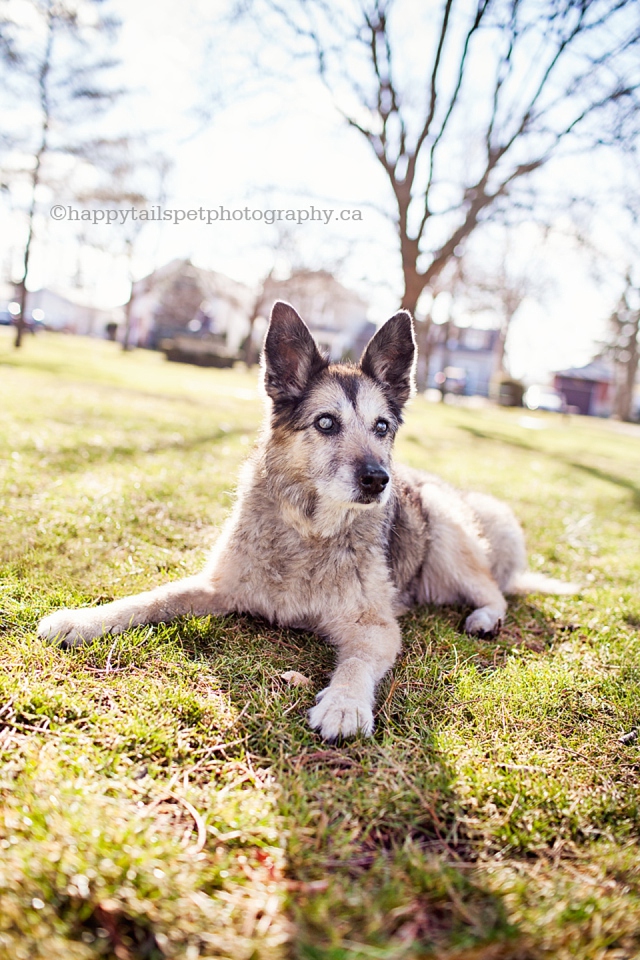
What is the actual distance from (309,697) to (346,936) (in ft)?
4.23

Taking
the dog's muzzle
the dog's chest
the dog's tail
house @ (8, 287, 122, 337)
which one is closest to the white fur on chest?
the dog's chest

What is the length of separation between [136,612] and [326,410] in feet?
5.15

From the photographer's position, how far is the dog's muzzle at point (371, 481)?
321 centimetres

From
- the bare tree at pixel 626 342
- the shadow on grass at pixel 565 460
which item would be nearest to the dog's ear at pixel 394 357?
the shadow on grass at pixel 565 460

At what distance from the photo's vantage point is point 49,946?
1396 mm

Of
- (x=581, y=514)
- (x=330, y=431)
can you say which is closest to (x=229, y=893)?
(x=330, y=431)

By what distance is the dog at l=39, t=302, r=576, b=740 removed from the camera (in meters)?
3.23

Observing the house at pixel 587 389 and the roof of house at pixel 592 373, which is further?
the roof of house at pixel 592 373

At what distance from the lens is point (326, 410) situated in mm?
3629

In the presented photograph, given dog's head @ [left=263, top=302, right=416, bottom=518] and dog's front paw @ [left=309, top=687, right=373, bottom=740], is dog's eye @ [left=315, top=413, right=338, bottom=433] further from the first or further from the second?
dog's front paw @ [left=309, top=687, right=373, bottom=740]

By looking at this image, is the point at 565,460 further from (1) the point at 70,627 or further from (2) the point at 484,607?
(1) the point at 70,627

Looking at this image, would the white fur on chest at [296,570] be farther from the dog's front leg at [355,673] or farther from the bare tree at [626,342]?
the bare tree at [626,342]

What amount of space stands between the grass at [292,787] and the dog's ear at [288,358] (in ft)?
4.67

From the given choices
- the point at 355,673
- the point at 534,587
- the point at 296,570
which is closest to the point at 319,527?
the point at 296,570
